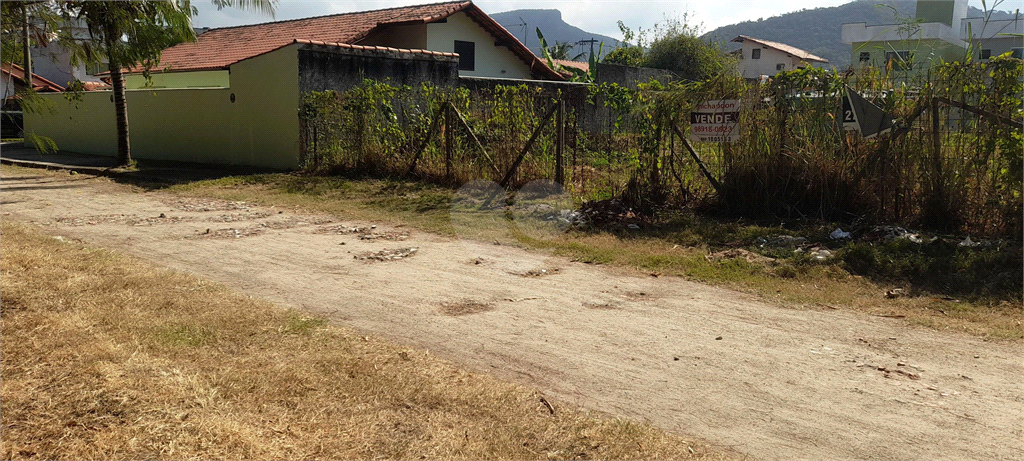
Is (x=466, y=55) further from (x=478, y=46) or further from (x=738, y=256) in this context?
(x=738, y=256)

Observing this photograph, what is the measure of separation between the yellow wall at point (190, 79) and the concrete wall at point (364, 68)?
1031 cm

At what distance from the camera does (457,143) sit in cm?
1320

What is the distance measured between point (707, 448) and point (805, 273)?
158 inches

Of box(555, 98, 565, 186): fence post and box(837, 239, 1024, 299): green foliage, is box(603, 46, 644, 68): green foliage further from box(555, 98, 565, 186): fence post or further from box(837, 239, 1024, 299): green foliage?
box(837, 239, 1024, 299): green foliage

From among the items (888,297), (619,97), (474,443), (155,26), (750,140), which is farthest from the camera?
(155,26)

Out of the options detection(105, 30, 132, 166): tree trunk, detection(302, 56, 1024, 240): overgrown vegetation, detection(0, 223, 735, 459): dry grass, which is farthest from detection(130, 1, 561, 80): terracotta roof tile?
detection(0, 223, 735, 459): dry grass

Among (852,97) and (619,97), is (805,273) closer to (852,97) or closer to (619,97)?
(852,97)

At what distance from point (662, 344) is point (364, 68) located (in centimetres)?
1327

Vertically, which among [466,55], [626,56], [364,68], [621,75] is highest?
[626,56]

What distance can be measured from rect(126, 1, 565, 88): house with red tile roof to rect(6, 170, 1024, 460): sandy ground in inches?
640

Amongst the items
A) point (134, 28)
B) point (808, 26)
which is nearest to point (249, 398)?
point (134, 28)

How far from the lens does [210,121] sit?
18.6 m

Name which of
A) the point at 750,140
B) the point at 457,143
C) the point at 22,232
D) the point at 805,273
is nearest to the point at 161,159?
the point at 457,143

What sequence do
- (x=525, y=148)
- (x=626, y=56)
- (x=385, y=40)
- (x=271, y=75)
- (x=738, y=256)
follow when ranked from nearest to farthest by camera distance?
(x=738, y=256) → (x=525, y=148) → (x=271, y=75) → (x=385, y=40) → (x=626, y=56)
